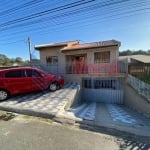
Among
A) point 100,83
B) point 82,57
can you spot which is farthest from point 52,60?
point 100,83

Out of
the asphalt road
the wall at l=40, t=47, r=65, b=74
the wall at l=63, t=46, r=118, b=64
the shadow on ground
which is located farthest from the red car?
the shadow on ground

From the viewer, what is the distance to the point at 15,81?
8641 millimetres

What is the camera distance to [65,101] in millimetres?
7930

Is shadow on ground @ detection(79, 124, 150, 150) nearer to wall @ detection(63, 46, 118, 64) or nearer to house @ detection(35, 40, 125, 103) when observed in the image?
house @ detection(35, 40, 125, 103)

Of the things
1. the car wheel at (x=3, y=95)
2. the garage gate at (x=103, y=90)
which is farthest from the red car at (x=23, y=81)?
the garage gate at (x=103, y=90)

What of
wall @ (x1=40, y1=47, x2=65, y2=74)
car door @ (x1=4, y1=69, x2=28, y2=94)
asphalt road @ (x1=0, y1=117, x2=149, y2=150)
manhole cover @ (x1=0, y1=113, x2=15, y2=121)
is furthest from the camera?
wall @ (x1=40, y1=47, x2=65, y2=74)

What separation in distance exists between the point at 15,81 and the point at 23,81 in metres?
0.46

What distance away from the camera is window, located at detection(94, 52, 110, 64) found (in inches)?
537

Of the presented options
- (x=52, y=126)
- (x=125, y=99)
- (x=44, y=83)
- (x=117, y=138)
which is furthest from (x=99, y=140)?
(x=125, y=99)

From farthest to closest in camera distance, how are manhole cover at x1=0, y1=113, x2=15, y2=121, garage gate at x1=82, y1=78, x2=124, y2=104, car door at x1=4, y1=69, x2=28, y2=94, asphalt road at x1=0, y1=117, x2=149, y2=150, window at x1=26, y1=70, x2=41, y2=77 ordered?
1. garage gate at x1=82, y1=78, x2=124, y2=104
2. window at x1=26, y1=70, x2=41, y2=77
3. car door at x1=4, y1=69, x2=28, y2=94
4. manhole cover at x1=0, y1=113, x2=15, y2=121
5. asphalt road at x1=0, y1=117, x2=149, y2=150

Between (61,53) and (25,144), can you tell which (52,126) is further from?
(61,53)

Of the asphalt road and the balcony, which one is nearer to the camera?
the asphalt road

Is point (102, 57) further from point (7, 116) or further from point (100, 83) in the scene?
point (7, 116)

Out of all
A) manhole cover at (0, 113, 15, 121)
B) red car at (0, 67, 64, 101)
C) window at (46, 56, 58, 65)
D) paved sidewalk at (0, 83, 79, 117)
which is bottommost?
manhole cover at (0, 113, 15, 121)
